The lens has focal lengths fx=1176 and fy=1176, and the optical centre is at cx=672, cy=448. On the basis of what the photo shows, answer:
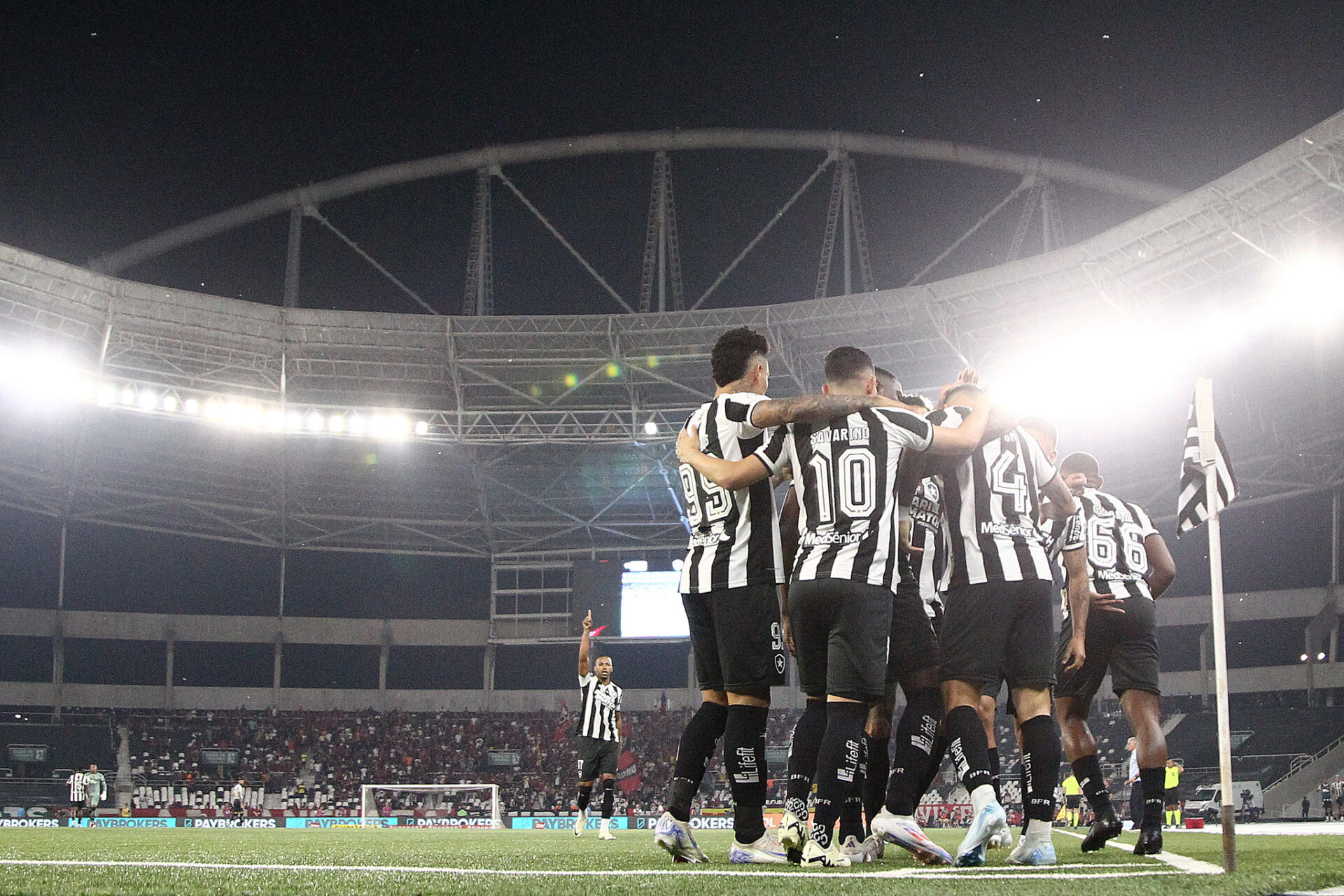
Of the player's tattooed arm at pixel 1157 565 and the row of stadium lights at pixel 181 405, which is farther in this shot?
the row of stadium lights at pixel 181 405

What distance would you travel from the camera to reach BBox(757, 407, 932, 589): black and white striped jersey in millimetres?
5371

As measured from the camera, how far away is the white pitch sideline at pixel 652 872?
4598 mm

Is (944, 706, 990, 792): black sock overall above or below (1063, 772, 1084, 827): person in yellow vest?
above

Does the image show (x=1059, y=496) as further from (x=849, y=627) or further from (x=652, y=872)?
(x=652, y=872)

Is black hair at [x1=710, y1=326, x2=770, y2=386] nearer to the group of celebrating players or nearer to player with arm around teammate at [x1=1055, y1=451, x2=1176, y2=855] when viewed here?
the group of celebrating players

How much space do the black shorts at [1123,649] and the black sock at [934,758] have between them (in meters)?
0.91

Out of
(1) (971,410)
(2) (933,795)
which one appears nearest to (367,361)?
(2) (933,795)

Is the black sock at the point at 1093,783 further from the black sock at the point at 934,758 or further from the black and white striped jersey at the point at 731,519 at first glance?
the black and white striped jersey at the point at 731,519

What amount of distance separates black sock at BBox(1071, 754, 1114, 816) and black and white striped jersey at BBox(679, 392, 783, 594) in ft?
7.80

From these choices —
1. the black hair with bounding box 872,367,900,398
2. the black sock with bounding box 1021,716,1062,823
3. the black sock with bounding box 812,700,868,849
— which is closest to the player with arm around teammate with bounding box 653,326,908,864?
the black sock with bounding box 812,700,868,849

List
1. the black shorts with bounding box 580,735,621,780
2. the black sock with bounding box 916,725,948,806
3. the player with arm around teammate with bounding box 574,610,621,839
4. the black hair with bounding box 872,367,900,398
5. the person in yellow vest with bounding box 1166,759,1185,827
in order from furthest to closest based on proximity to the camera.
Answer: the person in yellow vest with bounding box 1166,759,1185,827, the black shorts with bounding box 580,735,621,780, the player with arm around teammate with bounding box 574,610,621,839, the black hair with bounding box 872,367,900,398, the black sock with bounding box 916,725,948,806

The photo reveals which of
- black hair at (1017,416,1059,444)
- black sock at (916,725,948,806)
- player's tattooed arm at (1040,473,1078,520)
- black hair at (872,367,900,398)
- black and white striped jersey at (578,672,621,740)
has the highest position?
black hair at (872,367,900,398)

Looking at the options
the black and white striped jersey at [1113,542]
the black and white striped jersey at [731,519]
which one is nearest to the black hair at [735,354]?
the black and white striped jersey at [731,519]

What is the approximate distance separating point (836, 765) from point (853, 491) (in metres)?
1.24
